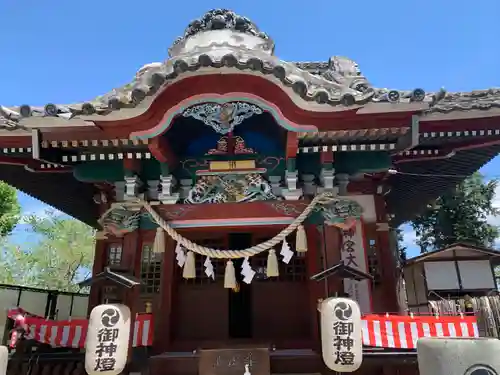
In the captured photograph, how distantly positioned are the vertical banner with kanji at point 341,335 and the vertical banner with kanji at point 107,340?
111 inches

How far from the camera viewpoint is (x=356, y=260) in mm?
7586

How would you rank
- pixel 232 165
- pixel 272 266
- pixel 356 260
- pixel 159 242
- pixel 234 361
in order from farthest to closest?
pixel 356 260, pixel 232 165, pixel 159 242, pixel 272 266, pixel 234 361

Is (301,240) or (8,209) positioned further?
(8,209)

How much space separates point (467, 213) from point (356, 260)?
1851 centimetres

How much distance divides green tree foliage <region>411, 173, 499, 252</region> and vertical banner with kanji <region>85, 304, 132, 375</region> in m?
20.2

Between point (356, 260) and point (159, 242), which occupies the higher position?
point (159, 242)

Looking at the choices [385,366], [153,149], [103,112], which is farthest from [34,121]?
[385,366]

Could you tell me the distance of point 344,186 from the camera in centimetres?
722

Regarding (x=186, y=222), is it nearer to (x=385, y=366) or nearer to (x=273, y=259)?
(x=273, y=259)

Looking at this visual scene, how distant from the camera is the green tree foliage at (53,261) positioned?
2853 centimetres

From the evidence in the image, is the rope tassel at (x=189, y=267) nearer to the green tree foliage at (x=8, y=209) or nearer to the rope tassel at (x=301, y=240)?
Result: the rope tassel at (x=301, y=240)

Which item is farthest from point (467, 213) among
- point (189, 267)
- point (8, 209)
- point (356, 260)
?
point (8, 209)

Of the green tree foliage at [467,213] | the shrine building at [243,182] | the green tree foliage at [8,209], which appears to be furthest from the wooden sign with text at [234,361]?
the green tree foliage at [467,213]

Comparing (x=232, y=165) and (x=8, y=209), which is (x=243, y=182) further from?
(x=8, y=209)
